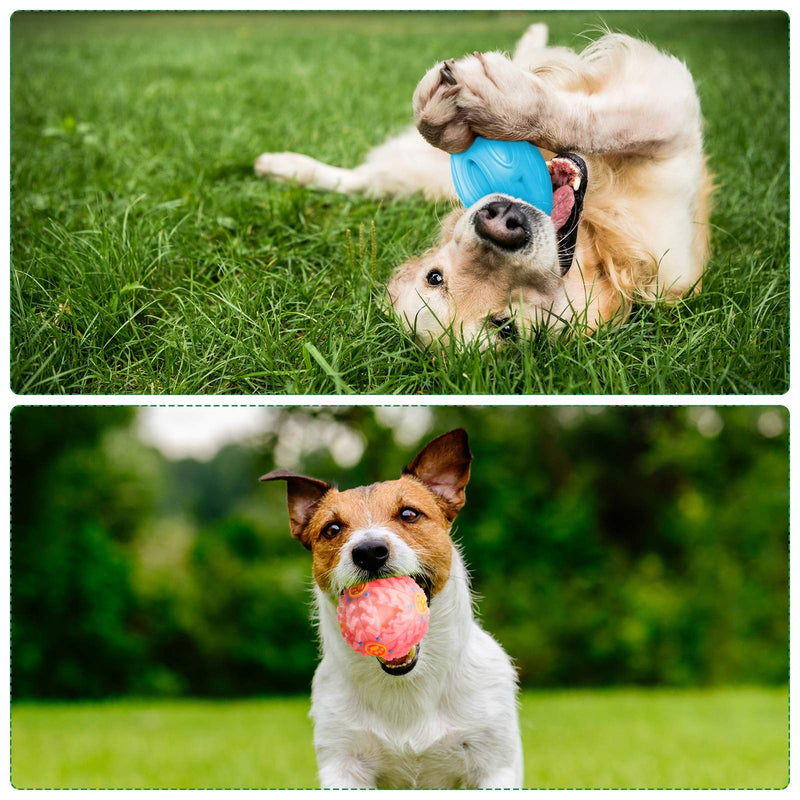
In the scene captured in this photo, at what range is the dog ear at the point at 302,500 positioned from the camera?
9.16 ft

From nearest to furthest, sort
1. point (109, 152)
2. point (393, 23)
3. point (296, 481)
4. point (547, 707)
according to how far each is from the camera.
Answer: point (296, 481)
point (393, 23)
point (109, 152)
point (547, 707)

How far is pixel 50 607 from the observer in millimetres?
7172

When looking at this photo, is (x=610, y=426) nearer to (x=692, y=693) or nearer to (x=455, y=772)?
(x=692, y=693)

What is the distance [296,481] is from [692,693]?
6217 millimetres

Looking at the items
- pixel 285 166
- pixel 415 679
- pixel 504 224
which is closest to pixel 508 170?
pixel 504 224

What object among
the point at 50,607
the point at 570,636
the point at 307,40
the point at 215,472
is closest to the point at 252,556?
the point at 215,472

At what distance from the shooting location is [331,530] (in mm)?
2682

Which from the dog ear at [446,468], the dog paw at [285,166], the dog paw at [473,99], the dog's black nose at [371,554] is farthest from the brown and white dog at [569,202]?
the dog paw at [285,166]

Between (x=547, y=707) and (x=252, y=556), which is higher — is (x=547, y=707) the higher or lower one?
the lower one

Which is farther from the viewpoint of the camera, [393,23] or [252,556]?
[252,556]

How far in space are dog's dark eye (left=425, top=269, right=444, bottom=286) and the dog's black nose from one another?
1.39 meters

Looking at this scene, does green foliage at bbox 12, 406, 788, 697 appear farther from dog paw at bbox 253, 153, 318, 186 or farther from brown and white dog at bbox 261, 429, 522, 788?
brown and white dog at bbox 261, 429, 522, 788

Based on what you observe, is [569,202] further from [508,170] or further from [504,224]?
[504,224]

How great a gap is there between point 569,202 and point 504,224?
0.50 metres
